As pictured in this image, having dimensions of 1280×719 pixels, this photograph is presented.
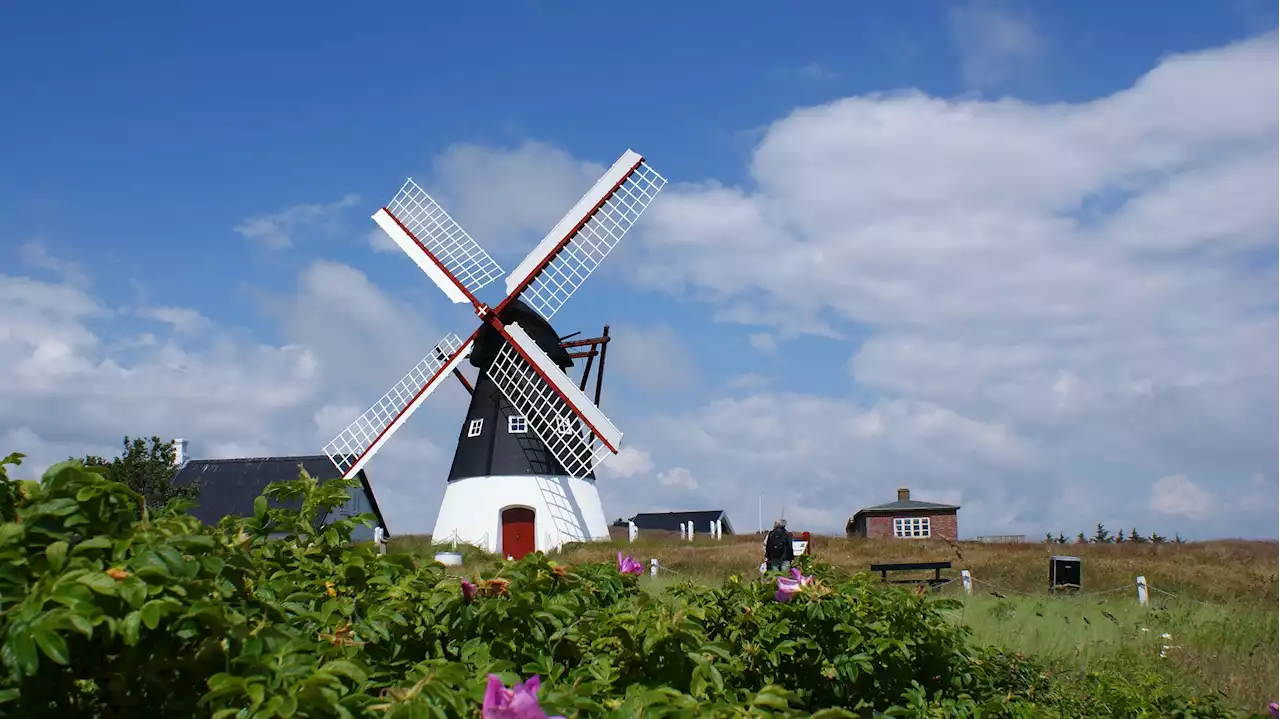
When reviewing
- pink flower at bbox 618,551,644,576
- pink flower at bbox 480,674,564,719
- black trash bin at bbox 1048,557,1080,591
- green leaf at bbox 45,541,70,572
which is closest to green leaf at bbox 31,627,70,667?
green leaf at bbox 45,541,70,572

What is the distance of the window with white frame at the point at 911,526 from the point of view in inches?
1809

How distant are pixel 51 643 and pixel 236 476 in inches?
1531

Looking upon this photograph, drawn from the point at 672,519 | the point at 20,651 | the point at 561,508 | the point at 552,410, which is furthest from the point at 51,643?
the point at 672,519

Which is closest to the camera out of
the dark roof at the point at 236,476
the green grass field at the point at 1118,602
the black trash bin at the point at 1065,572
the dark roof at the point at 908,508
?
the green grass field at the point at 1118,602

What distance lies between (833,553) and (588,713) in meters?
24.6

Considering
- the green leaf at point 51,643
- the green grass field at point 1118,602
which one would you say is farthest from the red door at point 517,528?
the green leaf at point 51,643

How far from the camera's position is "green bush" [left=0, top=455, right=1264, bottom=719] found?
2.09 m

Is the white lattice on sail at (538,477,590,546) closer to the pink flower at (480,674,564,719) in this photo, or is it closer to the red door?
the red door

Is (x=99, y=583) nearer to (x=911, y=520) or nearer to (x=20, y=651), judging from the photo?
(x=20, y=651)

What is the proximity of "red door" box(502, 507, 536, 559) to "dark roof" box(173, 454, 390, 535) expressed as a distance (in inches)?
431

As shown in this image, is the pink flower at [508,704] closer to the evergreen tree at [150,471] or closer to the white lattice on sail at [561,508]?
the white lattice on sail at [561,508]

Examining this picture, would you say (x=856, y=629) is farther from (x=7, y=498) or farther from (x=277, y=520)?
(x=7, y=498)

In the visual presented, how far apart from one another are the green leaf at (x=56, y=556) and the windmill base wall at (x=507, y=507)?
25.5 metres

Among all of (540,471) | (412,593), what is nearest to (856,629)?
(412,593)
